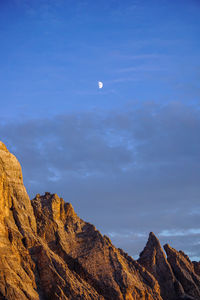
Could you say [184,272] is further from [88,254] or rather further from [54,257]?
[54,257]

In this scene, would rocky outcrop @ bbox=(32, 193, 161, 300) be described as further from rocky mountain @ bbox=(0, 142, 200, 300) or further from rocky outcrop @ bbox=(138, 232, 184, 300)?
rocky outcrop @ bbox=(138, 232, 184, 300)

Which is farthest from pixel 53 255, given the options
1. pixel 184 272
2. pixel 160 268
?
pixel 184 272

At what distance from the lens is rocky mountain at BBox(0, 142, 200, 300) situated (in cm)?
6394

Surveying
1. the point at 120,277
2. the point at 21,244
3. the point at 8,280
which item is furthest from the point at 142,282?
the point at 8,280

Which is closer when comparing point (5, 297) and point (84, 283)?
point (5, 297)

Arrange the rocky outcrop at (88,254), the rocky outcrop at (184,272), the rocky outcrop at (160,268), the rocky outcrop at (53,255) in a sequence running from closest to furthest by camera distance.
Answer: the rocky outcrop at (53,255)
the rocky outcrop at (88,254)
the rocky outcrop at (160,268)
the rocky outcrop at (184,272)

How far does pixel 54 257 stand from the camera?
232 ft

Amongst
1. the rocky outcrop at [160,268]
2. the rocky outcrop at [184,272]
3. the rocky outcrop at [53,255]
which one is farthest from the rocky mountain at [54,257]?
the rocky outcrop at [184,272]

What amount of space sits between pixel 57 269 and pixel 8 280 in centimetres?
1156

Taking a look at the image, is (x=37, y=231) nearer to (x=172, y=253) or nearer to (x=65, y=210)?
(x=65, y=210)

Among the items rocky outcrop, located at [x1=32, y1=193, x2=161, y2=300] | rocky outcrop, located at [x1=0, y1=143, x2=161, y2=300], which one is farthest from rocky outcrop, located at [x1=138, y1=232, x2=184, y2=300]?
rocky outcrop, located at [x1=32, y1=193, x2=161, y2=300]

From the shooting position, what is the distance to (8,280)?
58.4m

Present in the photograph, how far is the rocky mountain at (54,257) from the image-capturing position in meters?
63.9

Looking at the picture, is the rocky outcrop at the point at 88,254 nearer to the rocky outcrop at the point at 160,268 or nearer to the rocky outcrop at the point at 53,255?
the rocky outcrop at the point at 53,255
